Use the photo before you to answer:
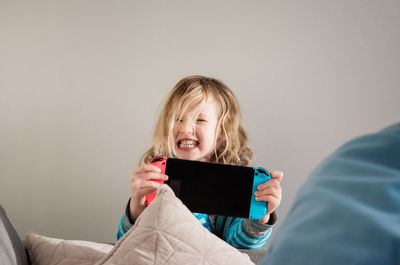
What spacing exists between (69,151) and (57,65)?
1.05 feet

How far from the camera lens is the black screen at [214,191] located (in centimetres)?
91

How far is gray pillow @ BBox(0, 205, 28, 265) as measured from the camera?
62cm

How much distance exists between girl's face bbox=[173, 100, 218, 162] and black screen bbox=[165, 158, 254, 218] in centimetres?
25

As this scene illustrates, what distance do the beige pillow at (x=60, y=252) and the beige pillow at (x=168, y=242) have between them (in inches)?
3.5

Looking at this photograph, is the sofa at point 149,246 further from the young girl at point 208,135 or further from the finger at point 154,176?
the young girl at point 208,135

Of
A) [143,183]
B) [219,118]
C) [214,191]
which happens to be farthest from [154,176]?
[219,118]

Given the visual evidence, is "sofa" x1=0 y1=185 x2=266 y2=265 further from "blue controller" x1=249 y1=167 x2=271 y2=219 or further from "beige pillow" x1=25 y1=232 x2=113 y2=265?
"blue controller" x1=249 y1=167 x2=271 y2=219

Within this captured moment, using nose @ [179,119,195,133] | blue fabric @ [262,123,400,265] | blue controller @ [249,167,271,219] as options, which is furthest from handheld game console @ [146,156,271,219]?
blue fabric @ [262,123,400,265]

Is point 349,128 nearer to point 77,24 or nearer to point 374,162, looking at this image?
point 77,24

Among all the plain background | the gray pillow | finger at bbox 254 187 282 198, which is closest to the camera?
the gray pillow

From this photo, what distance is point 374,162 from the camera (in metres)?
0.19

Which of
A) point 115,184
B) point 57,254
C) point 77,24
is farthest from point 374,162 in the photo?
point 77,24

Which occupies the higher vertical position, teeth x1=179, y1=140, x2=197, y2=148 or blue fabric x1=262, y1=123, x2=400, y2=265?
blue fabric x1=262, y1=123, x2=400, y2=265

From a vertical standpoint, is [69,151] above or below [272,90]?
below
